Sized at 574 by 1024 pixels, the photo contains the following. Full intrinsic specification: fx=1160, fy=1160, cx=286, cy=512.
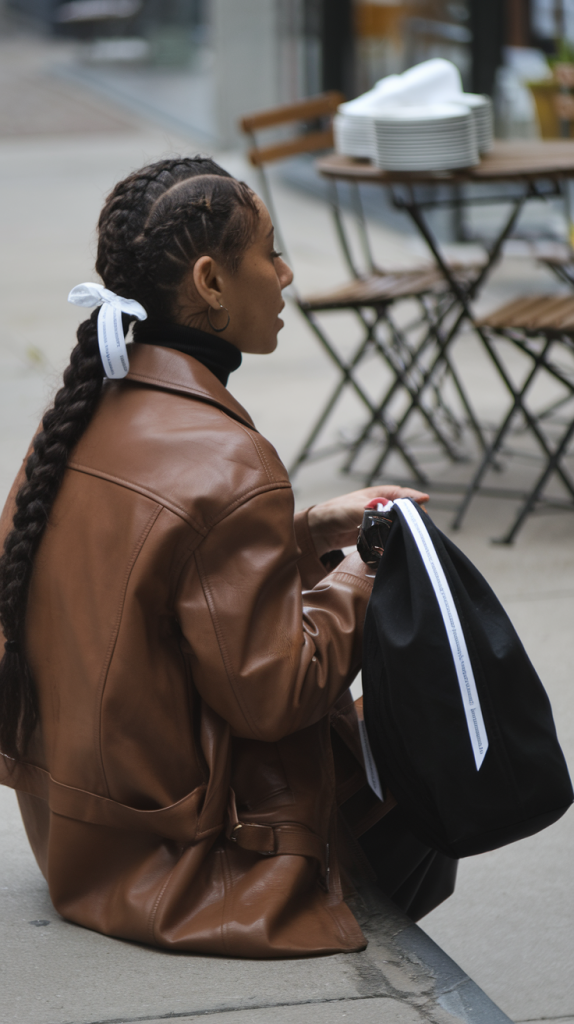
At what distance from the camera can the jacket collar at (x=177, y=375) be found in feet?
5.67

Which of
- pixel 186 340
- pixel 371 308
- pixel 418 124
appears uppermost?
pixel 186 340

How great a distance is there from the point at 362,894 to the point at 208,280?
3.34 feet

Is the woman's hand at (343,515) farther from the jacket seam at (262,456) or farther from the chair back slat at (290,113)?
the chair back slat at (290,113)

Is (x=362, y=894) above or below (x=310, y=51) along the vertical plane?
above

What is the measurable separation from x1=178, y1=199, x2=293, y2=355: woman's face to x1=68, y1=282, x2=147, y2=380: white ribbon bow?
94mm

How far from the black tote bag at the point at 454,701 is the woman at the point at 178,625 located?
0.33 ft

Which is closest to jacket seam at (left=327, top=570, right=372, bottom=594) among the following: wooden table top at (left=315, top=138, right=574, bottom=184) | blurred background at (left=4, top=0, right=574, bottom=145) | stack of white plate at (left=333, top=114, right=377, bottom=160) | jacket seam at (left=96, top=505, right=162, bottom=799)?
jacket seam at (left=96, top=505, right=162, bottom=799)

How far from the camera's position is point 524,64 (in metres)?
8.84

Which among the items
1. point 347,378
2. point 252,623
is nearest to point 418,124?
point 347,378

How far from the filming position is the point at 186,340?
1.76m

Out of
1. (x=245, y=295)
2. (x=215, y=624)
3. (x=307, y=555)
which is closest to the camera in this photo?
(x=215, y=624)

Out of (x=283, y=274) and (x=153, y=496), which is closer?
(x=153, y=496)

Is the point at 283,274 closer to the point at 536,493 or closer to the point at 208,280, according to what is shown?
the point at 208,280

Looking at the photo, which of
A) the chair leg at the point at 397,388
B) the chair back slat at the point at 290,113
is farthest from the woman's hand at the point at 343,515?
the chair back slat at the point at 290,113
